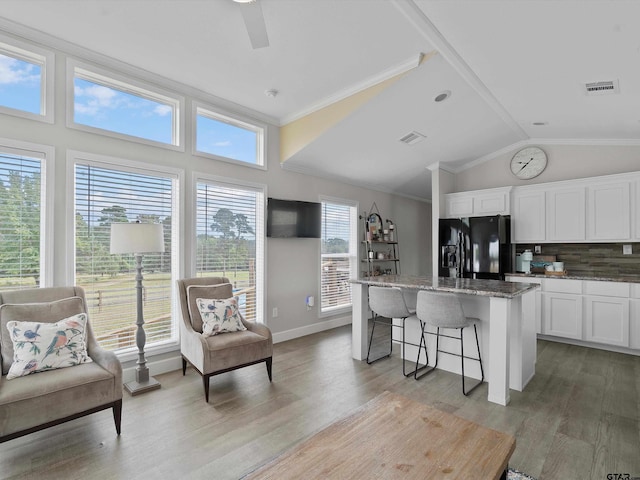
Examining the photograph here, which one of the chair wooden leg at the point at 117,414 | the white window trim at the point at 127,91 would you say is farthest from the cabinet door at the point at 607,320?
the white window trim at the point at 127,91

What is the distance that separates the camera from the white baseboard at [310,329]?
4.62 metres

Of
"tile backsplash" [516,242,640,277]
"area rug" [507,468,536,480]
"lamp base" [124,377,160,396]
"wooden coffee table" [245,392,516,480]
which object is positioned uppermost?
"tile backsplash" [516,242,640,277]

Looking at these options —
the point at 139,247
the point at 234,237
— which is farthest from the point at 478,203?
the point at 139,247

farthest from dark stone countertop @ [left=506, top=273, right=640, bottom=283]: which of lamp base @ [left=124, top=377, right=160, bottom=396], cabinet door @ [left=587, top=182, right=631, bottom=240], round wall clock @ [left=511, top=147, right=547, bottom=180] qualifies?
lamp base @ [left=124, top=377, right=160, bottom=396]

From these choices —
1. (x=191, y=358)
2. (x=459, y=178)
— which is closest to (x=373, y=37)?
(x=191, y=358)

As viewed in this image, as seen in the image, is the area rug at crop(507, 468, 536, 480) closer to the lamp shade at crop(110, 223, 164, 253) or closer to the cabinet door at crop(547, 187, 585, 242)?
the lamp shade at crop(110, 223, 164, 253)

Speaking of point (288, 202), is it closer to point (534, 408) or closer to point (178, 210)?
point (178, 210)

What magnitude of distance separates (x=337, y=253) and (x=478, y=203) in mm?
2496

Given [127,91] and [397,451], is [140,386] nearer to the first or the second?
[397,451]

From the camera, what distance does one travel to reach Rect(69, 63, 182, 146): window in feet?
10.1

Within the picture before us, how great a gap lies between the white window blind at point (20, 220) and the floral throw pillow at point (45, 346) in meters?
0.59

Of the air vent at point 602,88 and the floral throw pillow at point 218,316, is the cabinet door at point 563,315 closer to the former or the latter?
the air vent at point 602,88

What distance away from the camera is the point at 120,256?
331 centimetres

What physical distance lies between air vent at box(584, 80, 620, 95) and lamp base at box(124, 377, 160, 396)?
16.5 feet
